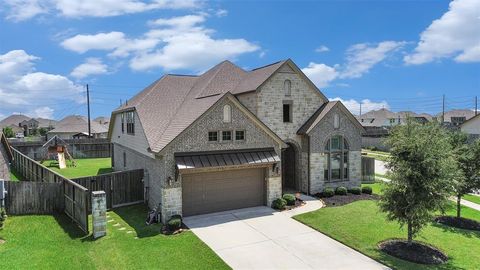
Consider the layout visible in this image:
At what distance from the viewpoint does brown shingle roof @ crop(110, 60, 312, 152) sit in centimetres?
1912

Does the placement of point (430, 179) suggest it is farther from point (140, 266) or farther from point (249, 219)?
point (140, 266)

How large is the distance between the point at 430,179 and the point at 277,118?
1134cm

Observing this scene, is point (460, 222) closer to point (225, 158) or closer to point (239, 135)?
point (239, 135)

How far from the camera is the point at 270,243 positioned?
14.6m

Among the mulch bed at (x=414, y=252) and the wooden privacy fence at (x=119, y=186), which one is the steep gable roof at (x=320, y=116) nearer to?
the mulch bed at (x=414, y=252)

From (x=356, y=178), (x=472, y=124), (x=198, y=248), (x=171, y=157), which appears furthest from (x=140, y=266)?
(x=472, y=124)

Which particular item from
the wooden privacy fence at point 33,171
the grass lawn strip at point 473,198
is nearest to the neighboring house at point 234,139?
the wooden privacy fence at point 33,171

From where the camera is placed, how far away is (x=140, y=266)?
12328 millimetres

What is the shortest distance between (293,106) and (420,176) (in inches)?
451

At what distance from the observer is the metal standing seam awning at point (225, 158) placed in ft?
57.4

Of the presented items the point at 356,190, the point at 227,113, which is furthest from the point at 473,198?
the point at 227,113

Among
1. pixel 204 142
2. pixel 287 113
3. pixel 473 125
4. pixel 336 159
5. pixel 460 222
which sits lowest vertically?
pixel 460 222

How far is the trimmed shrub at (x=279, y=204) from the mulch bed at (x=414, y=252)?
240 inches

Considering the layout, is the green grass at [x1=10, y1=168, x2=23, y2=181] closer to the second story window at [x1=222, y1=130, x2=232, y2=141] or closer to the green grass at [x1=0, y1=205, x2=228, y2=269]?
the green grass at [x1=0, y1=205, x2=228, y2=269]
